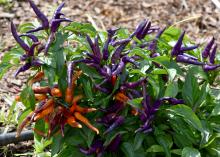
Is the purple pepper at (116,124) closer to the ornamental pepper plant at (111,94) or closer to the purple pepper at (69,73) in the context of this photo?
the ornamental pepper plant at (111,94)

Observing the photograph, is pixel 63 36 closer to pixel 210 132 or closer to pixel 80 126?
pixel 80 126

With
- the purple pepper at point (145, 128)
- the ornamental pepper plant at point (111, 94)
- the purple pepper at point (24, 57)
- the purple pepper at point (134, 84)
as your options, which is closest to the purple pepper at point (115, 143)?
the ornamental pepper plant at point (111, 94)

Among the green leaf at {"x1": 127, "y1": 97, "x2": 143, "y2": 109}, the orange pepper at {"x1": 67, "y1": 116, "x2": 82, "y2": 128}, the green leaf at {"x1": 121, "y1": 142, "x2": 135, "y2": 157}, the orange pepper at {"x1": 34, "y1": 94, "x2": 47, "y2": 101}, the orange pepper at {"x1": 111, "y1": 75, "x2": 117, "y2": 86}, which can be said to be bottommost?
the green leaf at {"x1": 121, "y1": 142, "x2": 135, "y2": 157}

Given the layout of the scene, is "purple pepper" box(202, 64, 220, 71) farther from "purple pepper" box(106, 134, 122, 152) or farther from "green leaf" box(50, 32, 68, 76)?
"green leaf" box(50, 32, 68, 76)

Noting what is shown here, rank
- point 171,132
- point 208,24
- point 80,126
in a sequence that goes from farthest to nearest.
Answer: point 208,24, point 171,132, point 80,126

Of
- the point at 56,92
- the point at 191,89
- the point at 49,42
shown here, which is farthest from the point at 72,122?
the point at 191,89

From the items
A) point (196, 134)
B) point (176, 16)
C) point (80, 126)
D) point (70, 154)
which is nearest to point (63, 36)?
point (80, 126)

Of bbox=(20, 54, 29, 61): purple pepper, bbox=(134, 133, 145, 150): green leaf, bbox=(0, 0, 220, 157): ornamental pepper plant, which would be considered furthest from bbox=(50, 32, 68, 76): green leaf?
bbox=(134, 133, 145, 150): green leaf
